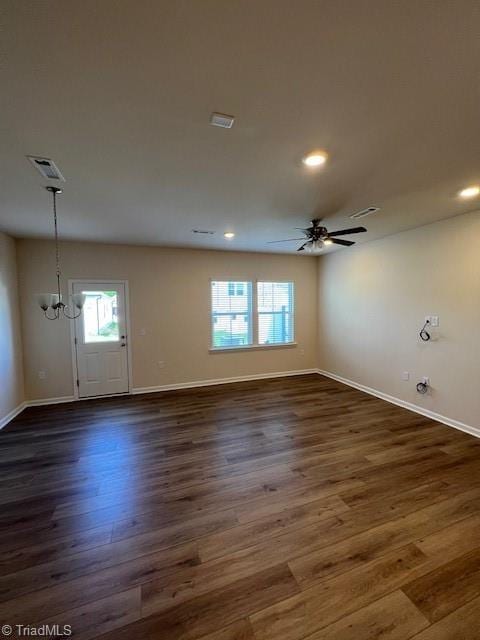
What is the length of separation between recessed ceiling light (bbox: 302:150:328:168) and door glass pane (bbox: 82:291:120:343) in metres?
4.08

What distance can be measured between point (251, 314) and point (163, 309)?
1.87m

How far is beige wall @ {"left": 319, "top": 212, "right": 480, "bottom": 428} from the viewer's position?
3471 millimetres

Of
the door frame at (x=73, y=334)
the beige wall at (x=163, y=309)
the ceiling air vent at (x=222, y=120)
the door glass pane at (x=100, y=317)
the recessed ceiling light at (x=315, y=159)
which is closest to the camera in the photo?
the ceiling air vent at (x=222, y=120)

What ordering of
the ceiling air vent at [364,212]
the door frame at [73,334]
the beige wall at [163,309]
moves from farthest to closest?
the door frame at [73,334]
the beige wall at [163,309]
the ceiling air vent at [364,212]

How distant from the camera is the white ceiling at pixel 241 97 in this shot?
42.9 inches

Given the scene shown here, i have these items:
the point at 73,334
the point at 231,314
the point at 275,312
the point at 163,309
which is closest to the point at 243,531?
the point at 163,309

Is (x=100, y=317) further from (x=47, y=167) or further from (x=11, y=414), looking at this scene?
(x=47, y=167)

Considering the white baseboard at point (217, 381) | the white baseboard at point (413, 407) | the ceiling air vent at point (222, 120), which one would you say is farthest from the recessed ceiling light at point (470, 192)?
the white baseboard at point (217, 381)

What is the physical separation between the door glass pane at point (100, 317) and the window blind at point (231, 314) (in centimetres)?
189

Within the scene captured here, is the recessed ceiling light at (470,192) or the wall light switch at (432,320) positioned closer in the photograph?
the recessed ceiling light at (470,192)

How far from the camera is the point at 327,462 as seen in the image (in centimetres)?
282

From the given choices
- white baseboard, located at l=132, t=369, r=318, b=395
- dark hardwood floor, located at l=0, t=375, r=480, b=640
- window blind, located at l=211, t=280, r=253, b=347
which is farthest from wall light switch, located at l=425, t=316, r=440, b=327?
window blind, located at l=211, t=280, r=253, b=347

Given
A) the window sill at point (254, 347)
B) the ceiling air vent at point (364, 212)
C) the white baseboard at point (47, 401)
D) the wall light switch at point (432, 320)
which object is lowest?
the white baseboard at point (47, 401)

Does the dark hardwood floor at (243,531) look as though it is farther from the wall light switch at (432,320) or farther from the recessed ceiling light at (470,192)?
the recessed ceiling light at (470,192)
